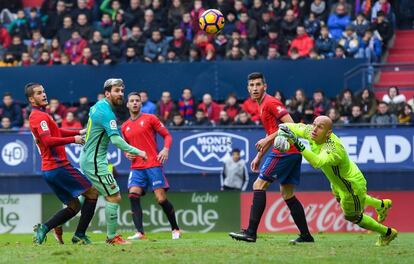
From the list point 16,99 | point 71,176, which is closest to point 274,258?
point 71,176

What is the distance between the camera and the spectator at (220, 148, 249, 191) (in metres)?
23.5

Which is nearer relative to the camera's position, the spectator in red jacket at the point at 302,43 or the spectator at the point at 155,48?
the spectator in red jacket at the point at 302,43

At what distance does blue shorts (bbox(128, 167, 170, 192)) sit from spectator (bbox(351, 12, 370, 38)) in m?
10.4

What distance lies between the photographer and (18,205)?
23516 millimetres

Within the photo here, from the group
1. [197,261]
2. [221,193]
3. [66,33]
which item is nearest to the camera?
[197,261]

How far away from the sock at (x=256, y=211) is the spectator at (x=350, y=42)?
Result: 1247 centimetres

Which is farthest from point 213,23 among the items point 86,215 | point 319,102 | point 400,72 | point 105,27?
point 105,27

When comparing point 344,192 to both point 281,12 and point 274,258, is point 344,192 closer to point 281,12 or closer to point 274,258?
point 274,258

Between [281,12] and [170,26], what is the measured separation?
2.99m

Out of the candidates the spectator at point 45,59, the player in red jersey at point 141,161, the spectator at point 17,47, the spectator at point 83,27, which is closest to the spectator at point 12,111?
the spectator at point 45,59

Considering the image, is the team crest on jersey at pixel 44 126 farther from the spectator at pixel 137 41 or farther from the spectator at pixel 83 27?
the spectator at pixel 83 27

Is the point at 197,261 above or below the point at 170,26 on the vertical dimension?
below

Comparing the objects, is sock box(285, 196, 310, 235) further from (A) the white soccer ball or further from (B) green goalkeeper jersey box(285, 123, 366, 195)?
(A) the white soccer ball

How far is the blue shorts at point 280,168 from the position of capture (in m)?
14.5
